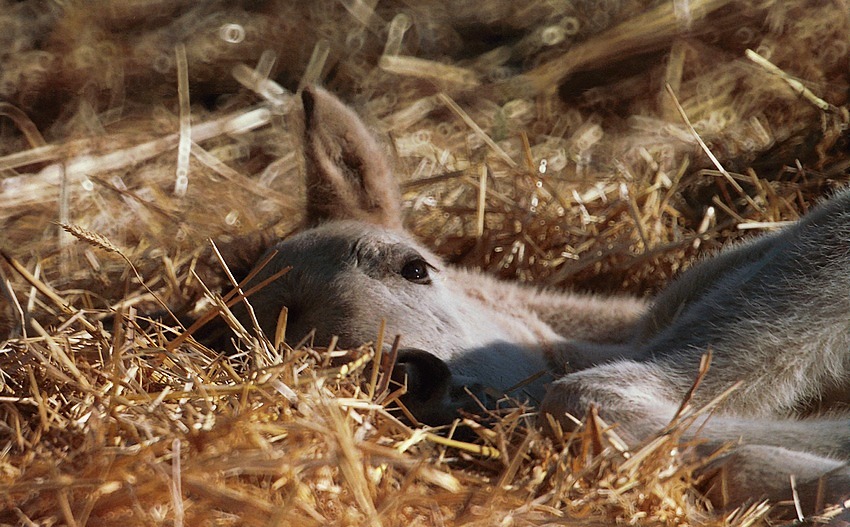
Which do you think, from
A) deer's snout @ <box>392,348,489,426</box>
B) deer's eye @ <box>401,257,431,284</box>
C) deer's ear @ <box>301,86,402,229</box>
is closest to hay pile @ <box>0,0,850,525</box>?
deer's snout @ <box>392,348,489,426</box>

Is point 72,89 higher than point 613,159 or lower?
lower

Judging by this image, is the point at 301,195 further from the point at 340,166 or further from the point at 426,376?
the point at 426,376

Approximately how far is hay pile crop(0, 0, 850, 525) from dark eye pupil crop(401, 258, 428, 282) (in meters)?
0.54

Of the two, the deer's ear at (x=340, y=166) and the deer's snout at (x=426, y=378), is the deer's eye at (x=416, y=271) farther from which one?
the deer's snout at (x=426, y=378)

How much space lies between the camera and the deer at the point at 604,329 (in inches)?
96.6

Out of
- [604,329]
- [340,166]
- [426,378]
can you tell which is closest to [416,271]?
[340,166]

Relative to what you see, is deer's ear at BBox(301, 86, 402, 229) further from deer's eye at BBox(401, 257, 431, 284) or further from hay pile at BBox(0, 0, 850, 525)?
deer's eye at BBox(401, 257, 431, 284)

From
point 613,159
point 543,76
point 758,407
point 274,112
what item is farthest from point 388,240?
point 543,76

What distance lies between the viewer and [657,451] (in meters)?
2.28

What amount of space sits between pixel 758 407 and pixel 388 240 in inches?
52.4

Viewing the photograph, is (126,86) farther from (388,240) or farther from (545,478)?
(545,478)

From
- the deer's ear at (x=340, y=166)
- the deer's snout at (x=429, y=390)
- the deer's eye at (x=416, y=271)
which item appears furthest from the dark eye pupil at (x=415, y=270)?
the deer's snout at (x=429, y=390)

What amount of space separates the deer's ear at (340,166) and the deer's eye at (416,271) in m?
0.47

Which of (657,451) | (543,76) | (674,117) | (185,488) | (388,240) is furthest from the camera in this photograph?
(543,76)
